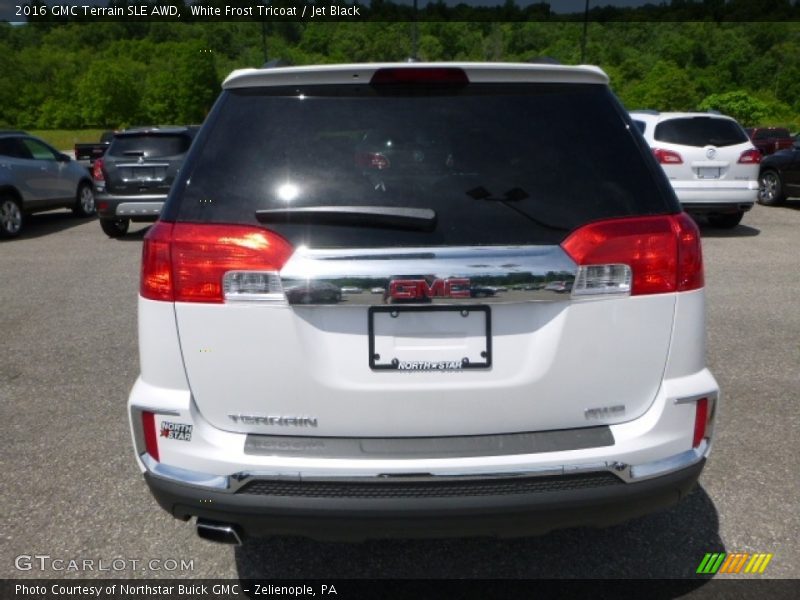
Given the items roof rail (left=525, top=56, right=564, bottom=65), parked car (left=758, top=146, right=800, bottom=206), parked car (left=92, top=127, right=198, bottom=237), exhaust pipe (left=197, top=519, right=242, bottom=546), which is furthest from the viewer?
parked car (left=758, top=146, right=800, bottom=206)

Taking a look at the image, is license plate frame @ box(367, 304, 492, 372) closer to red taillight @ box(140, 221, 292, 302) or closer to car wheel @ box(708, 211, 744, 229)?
red taillight @ box(140, 221, 292, 302)

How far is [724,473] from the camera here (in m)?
3.74

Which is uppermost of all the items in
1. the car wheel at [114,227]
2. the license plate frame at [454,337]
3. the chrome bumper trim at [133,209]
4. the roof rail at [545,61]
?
the roof rail at [545,61]

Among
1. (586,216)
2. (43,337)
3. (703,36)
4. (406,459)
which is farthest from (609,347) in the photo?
(703,36)

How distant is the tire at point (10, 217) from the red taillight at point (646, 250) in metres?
12.6

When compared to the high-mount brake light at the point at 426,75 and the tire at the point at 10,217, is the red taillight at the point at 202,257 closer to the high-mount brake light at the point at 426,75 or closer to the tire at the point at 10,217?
the high-mount brake light at the point at 426,75

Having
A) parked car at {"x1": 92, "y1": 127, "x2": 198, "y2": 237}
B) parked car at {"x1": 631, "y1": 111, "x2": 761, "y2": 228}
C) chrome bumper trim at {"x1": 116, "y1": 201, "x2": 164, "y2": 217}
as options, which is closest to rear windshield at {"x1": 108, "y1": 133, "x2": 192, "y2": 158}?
parked car at {"x1": 92, "y1": 127, "x2": 198, "y2": 237}

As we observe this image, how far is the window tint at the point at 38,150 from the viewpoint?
1386cm

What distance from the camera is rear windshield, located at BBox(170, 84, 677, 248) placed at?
2.29 meters

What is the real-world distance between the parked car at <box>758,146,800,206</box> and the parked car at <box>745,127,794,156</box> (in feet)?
49.6

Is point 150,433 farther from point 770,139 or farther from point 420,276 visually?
point 770,139

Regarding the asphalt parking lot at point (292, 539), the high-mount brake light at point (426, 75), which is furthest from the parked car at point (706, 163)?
the high-mount brake light at point (426, 75)

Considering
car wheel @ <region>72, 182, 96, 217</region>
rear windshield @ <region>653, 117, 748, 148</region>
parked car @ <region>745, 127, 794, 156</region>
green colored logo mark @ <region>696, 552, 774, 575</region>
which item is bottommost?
parked car @ <region>745, 127, 794, 156</region>
